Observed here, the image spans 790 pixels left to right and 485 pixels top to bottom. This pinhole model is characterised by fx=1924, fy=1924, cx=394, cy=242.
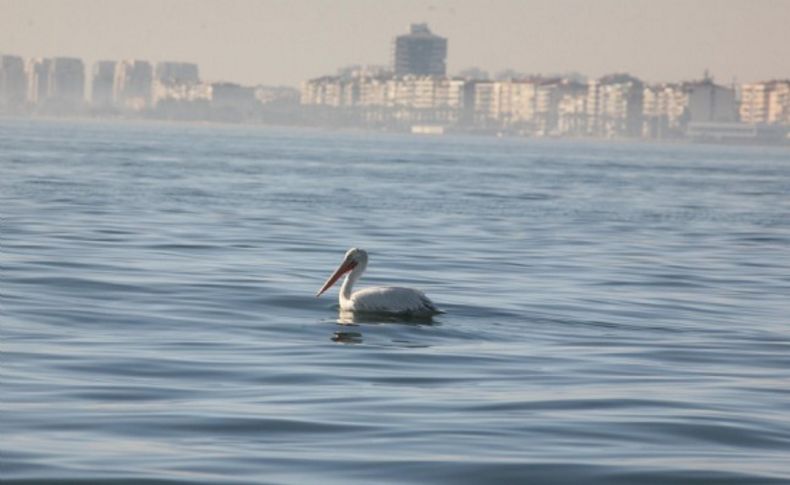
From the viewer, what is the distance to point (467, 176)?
254ft

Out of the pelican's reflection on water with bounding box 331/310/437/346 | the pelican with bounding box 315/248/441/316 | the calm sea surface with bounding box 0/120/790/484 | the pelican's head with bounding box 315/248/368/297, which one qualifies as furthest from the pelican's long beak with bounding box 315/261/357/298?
the pelican's reflection on water with bounding box 331/310/437/346

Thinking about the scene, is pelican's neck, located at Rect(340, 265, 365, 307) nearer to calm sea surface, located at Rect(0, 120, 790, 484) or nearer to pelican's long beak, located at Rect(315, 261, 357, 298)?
pelican's long beak, located at Rect(315, 261, 357, 298)

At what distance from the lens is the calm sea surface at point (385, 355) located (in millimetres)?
10672

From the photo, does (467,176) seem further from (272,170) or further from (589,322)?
(589,322)

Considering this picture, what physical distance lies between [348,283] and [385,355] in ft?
14.2

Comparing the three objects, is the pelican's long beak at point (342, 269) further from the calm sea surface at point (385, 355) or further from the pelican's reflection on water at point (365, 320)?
the pelican's reflection on water at point (365, 320)

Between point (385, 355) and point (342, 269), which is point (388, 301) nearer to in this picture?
point (342, 269)

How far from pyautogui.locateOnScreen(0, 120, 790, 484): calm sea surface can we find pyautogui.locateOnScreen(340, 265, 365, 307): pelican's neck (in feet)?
0.90

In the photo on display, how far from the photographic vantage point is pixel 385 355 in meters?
16.1

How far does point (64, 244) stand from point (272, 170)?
4938 centimetres

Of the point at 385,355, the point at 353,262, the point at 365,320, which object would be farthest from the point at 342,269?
the point at 385,355

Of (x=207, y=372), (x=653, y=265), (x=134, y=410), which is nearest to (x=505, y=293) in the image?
(x=653, y=265)

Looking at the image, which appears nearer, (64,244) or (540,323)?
(540,323)

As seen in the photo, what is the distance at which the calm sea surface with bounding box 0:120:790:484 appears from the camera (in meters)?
10.7
